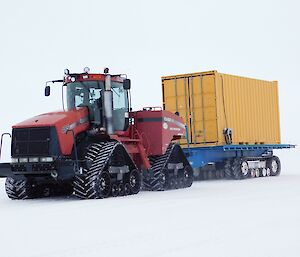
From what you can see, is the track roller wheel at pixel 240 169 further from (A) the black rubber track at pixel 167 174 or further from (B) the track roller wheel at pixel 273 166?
(A) the black rubber track at pixel 167 174

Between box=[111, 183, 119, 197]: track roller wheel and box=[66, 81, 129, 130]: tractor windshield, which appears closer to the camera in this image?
box=[111, 183, 119, 197]: track roller wheel

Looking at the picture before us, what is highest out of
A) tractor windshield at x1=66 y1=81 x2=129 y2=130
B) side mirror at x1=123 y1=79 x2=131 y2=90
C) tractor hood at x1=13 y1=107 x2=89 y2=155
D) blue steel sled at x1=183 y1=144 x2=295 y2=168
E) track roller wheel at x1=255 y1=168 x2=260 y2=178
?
side mirror at x1=123 y1=79 x2=131 y2=90

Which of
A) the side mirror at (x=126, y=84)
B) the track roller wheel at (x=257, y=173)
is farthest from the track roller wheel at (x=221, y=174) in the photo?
the side mirror at (x=126, y=84)

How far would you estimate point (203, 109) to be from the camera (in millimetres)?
22203

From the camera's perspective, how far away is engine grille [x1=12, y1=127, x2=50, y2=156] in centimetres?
1451

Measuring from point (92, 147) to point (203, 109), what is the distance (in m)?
7.95

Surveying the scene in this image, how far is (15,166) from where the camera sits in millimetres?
14688

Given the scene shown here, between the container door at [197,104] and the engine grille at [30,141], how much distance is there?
340 inches

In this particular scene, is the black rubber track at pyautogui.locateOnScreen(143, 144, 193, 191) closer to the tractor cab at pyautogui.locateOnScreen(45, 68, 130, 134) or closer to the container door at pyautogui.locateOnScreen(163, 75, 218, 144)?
the tractor cab at pyautogui.locateOnScreen(45, 68, 130, 134)

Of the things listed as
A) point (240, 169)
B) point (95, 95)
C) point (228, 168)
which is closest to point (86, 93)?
point (95, 95)

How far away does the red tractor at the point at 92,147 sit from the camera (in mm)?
14438

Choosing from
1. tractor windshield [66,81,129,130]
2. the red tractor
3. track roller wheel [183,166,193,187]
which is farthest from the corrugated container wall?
tractor windshield [66,81,129,130]

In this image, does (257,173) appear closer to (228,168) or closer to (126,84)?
(228,168)

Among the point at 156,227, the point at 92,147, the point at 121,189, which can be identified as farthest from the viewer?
the point at 121,189
